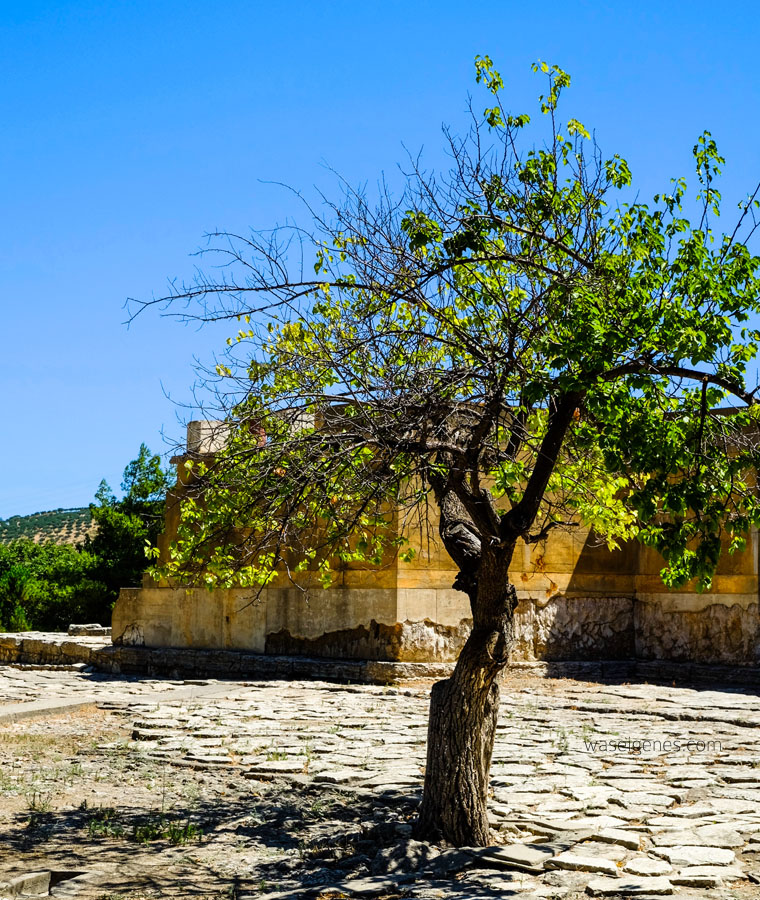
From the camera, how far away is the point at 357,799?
735cm

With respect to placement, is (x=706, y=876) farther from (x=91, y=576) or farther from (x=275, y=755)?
(x=91, y=576)

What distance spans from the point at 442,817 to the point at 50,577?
22.2 metres

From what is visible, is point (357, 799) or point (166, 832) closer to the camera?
point (166, 832)

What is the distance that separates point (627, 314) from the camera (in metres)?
5.19

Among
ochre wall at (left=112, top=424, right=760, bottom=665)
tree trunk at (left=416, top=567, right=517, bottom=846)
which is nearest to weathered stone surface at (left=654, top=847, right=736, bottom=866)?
tree trunk at (left=416, top=567, right=517, bottom=846)

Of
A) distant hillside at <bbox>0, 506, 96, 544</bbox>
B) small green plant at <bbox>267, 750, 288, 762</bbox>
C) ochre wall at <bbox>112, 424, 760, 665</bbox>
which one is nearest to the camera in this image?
small green plant at <bbox>267, 750, 288, 762</bbox>

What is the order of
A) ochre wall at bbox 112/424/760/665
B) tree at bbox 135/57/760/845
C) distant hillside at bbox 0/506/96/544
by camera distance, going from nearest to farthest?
tree at bbox 135/57/760/845
ochre wall at bbox 112/424/760/665
distant hillside at bbox 0/506/96/544

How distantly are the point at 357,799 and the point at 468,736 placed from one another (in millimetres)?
1594

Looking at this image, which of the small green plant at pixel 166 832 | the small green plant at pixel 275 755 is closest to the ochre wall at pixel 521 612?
the small green plant at pixel 275 755

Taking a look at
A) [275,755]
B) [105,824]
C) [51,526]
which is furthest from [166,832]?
[51,526]

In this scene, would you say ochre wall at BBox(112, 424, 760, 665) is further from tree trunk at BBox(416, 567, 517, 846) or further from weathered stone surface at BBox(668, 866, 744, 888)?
weathered stone surface at BBox(668, 866, 744, 888)

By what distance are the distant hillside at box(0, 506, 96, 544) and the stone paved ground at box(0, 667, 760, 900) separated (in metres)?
55.6

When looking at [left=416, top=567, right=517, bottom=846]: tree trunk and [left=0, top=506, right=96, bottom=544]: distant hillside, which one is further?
[left=0, top=506, right=96, bottom=544]: distant hillside

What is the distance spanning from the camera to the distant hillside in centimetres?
6600
